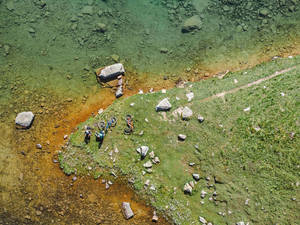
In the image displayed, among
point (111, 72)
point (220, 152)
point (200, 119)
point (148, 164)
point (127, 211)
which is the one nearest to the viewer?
point (220, 152)

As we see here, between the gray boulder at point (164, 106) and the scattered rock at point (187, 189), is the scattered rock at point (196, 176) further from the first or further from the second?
the gray boulder at point (164, 106)

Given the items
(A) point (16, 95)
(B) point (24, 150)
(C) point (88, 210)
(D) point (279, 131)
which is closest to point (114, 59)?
→ (A) point (16, 95)

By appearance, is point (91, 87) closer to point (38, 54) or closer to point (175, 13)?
point (38, 54)

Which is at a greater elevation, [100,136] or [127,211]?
[100,136]

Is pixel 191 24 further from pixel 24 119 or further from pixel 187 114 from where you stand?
pixel 24 119

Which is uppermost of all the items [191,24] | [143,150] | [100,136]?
[191,24]

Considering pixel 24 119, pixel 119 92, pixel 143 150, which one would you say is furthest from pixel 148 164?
pixel 24 119

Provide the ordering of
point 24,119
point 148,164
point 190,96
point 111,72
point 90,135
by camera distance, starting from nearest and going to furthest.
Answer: point 148,164 < point 190,96 < point 90,135 < point 24,119 < point 111,72

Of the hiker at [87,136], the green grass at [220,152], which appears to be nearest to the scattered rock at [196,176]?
the green grass at [220,152]
